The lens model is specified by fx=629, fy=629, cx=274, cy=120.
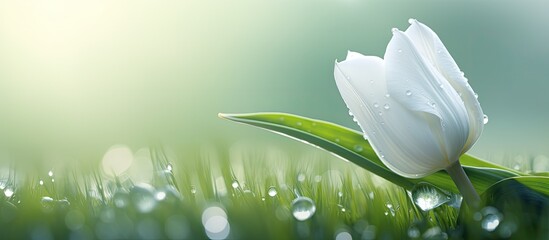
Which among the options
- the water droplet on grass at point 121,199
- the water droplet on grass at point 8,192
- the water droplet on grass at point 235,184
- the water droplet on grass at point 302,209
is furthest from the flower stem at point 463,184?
the water droplet on grass at point 8,192

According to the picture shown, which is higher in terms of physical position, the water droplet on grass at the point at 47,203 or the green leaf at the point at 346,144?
the green leaf at the point at 346,144

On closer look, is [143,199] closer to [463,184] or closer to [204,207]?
[204,207]

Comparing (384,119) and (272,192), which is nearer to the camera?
(384,119)

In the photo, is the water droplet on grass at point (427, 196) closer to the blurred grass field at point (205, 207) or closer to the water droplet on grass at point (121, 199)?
the blurred grass field at point (205, 207)

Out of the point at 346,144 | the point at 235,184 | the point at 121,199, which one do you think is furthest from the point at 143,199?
the point at 346,144

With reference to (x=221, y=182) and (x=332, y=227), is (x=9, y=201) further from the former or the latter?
(x=332, y=227)
